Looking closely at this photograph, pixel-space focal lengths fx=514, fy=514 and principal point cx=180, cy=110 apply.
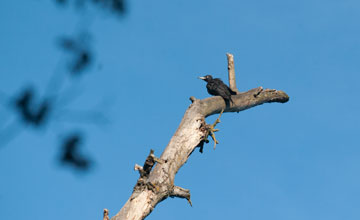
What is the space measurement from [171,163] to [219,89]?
3346 millimetres

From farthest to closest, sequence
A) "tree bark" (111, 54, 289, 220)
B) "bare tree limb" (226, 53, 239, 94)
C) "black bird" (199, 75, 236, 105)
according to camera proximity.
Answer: "bare tree limb" (226, 53, 239, 94), "black bird" (199, 75, 236, 105), "tree bark" (111, 54, 289, 220)

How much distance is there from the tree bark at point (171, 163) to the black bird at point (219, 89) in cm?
19

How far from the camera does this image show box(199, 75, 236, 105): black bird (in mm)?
12370

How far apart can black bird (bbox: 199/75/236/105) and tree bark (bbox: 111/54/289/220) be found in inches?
7.5

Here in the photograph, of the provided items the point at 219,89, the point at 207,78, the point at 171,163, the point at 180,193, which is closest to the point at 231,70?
the point at 207,78

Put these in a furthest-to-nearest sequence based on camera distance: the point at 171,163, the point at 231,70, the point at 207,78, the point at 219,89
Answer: the point at 207,78 < the point at 231,70 < the point at 219,89 < the point at 171,163

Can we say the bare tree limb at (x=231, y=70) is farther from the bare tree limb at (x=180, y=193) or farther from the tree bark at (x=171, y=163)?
the bare tree limb at (x=180, y=193)

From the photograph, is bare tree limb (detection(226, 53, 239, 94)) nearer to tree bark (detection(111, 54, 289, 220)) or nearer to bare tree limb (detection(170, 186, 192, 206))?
tree bark (detection(111, 54, 289, 220))

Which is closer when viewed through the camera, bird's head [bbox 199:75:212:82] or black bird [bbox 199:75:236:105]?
Answer: black bird [bbox 199:75:236:105]

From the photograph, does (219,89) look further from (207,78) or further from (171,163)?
(171,163)

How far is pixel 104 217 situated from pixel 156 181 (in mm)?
1151

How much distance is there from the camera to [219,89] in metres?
12.6

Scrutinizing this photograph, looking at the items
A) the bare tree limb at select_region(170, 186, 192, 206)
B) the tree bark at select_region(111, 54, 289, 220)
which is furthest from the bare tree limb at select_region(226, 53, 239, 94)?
the bare tree limb at select_region(170, 186, 192, 206)

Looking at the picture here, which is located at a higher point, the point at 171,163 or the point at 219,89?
the point at 219,89
